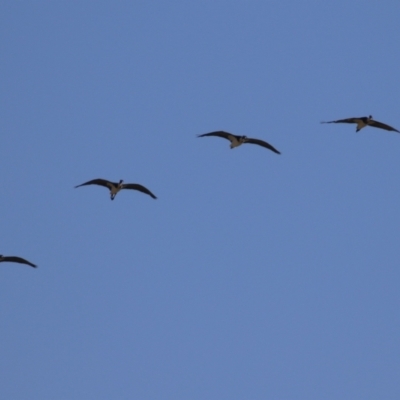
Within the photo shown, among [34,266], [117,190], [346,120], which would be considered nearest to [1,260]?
[34,266]

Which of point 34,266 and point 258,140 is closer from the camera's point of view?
point 34,266

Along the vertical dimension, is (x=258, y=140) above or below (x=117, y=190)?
above

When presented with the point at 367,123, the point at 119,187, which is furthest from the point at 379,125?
the point at 119,187

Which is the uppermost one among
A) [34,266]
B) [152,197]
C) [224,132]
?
[224,132]

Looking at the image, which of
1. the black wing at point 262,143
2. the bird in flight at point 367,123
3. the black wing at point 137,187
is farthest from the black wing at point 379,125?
the black wing at point 137,187

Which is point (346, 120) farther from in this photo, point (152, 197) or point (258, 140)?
point (152, 197)

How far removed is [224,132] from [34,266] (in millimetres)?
12769

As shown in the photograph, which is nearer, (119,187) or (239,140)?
(119,187)

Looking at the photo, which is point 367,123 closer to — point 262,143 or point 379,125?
point 379,125

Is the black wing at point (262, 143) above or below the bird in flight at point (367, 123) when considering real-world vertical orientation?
below

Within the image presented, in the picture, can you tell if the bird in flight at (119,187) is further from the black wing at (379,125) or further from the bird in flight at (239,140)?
the black wing at (379,125)

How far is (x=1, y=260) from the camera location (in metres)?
42.7

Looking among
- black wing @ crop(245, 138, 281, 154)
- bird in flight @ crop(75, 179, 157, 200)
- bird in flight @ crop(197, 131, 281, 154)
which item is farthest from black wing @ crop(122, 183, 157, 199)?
black wing @ crop(245, 138, 281, 154)

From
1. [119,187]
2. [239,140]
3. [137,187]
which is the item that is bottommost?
[119,187]
